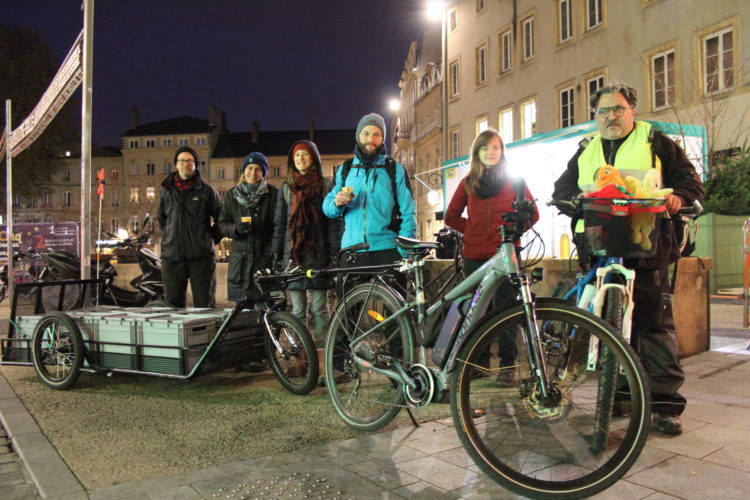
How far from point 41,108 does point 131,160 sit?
69057 mm

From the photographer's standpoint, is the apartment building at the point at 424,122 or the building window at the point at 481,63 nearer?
the building window at the point at 481,63

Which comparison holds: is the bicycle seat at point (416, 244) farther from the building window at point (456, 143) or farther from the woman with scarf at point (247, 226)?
the building window at point (456, 143)

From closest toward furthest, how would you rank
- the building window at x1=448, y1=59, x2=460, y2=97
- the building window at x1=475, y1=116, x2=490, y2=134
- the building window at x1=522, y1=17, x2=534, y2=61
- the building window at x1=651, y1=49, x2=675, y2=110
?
1. the building window at x1=651, y1=49, x2=675, y2=110
2. the building window at x1=522, y1=17, x2=534, y2=61
3. the building window at x1=475, y1=116, x2=490, y2=134
4. the building window at x1=448, y1=59, x2=460, y2=97

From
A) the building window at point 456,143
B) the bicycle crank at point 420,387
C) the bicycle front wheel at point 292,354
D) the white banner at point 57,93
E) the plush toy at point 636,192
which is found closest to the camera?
the plush toy at point 636,192

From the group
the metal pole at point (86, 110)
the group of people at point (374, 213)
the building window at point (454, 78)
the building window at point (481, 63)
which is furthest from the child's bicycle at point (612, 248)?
the building window at point (454, 78)

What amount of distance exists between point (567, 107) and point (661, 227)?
20198 millimetres

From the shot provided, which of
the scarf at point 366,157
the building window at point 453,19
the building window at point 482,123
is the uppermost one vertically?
the building window at point 453,19

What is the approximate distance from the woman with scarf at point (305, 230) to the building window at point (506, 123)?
20.7m

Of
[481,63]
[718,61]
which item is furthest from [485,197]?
[481,63]

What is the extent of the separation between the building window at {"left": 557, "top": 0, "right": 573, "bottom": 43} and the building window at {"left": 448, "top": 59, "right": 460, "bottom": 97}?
7386 millimetres

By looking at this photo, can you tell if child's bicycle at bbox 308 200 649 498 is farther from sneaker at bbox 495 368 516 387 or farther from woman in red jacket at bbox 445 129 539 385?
woman in red jacket at bbox 445 129 539 385

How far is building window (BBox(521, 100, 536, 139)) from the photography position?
78.5 feet

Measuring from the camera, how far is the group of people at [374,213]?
3561mm

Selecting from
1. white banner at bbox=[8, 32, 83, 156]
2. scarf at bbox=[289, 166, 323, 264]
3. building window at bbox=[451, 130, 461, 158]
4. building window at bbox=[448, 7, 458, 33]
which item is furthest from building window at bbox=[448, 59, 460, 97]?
scarf at bbox=[289, 166, 323, 264]
